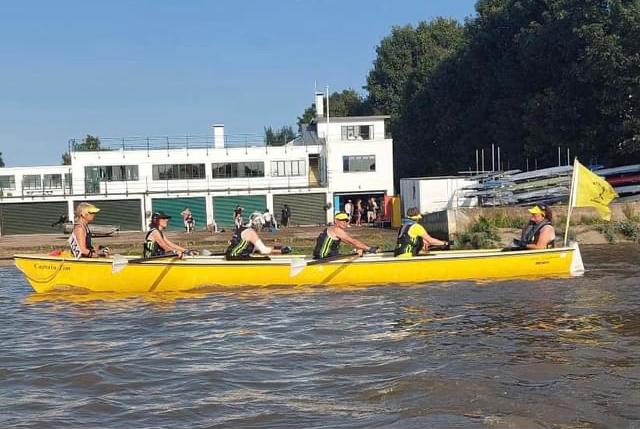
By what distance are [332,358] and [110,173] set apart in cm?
4122

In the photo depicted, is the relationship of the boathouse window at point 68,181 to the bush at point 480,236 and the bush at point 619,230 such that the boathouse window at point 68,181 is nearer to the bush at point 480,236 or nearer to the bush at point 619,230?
the bush at point 480,236

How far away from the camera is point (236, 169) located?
48500 millimetres

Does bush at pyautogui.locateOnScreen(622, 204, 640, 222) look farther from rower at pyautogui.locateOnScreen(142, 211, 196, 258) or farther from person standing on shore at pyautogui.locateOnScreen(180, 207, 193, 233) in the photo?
person standing on shore at pyautogui.locateOnScreen(180, 207, 193, 233)

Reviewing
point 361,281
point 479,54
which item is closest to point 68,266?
point 361,281

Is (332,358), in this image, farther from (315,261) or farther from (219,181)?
(219,181)

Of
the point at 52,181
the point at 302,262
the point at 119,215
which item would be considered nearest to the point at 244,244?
the point at 302,262

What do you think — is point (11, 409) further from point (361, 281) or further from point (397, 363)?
point (361, 281)

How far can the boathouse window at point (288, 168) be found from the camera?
48.4 m

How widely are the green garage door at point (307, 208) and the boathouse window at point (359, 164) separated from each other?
2400mm

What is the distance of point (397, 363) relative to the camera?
884cm

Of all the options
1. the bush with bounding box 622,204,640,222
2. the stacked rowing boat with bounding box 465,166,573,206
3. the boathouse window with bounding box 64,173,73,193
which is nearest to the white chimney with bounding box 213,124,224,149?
the boathouse window with bounding box 64,173,73,193

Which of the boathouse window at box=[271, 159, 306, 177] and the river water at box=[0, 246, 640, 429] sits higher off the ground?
the boathouse window at box=[271, 159, 306, 177]

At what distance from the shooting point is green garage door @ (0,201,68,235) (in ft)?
151

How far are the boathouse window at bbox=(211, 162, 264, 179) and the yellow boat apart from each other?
3352 centimetres
